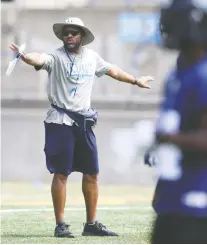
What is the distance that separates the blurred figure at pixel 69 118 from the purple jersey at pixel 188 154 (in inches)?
139

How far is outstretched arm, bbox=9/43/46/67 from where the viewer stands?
24.5 ft

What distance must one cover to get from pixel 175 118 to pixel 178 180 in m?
0.25

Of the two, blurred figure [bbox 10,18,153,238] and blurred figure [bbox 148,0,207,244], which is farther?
blurred figure [bbox 10,18,153,238]

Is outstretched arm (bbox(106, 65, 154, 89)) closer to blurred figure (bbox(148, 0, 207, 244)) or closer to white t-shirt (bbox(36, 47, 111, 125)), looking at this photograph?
white t-shirt (bbox(36, 47, 111, 125))

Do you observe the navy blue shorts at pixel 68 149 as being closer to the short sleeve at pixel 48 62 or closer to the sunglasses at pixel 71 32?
the short sleeve at pixel 48 62

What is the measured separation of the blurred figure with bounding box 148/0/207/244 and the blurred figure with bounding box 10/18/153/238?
3.48 meters

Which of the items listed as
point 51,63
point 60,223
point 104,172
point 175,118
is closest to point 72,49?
point 51,63

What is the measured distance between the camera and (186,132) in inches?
164

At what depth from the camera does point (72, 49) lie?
7777mm

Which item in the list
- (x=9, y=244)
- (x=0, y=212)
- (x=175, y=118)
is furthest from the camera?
(x=0, y=212)

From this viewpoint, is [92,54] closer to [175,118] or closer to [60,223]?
[60,223]

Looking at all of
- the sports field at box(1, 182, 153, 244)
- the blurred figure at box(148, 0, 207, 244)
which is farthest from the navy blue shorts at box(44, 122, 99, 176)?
the blurred figure at box(148, 0, 207, 244)

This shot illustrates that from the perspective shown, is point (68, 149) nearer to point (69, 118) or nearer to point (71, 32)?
point (69, 118)

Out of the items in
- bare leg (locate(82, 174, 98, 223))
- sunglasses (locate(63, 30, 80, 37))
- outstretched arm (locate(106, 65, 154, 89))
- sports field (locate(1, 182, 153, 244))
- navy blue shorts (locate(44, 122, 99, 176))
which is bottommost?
sports field (locate(1, 182, 153, 244))
